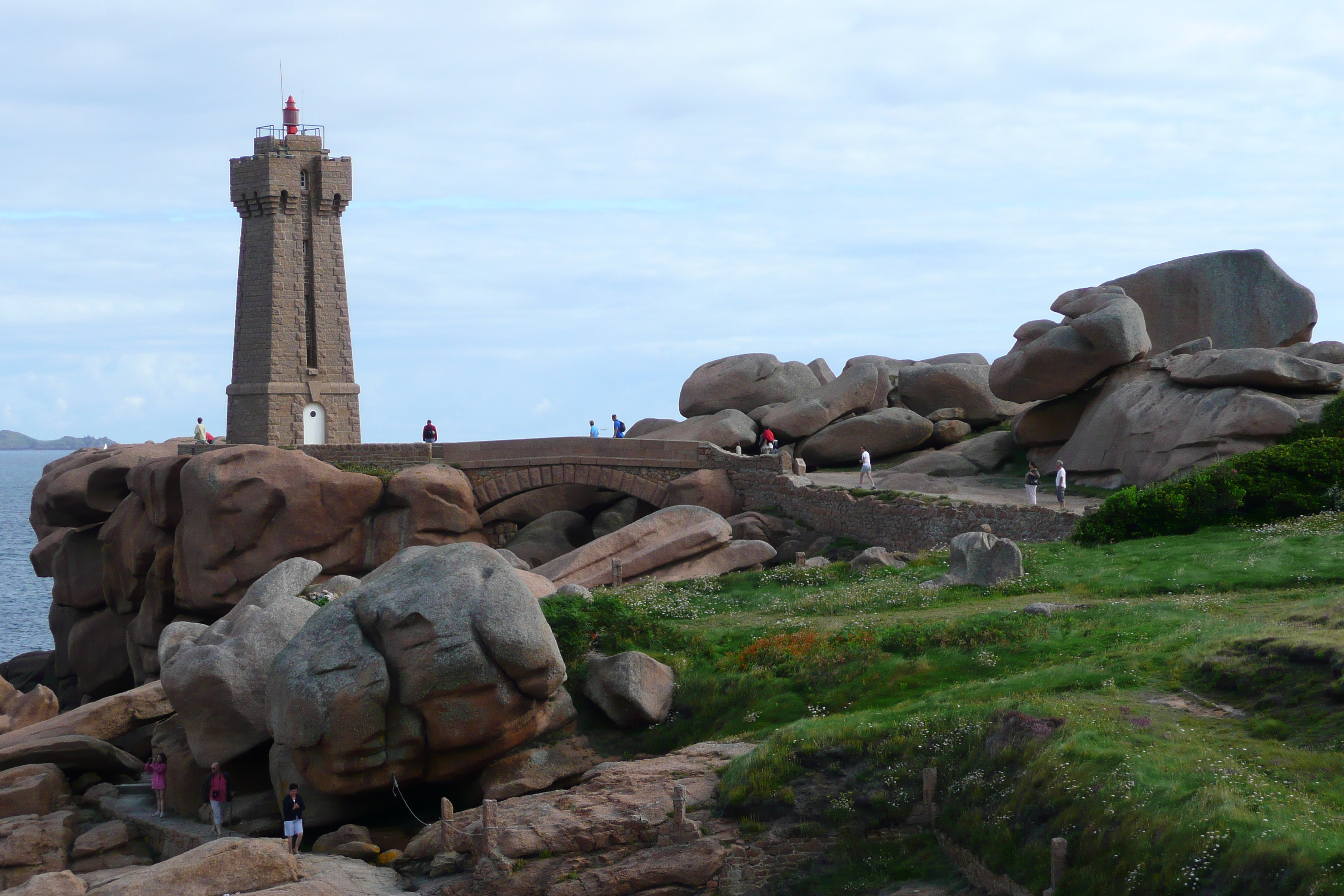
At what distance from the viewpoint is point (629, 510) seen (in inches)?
1754

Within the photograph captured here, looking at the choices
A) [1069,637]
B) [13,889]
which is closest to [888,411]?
[1069,637]

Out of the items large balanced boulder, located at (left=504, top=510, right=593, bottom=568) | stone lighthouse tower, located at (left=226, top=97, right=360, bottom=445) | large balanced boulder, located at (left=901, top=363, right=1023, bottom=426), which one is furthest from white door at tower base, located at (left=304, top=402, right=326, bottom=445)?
large balanced boulder, located at (left=901, top=363, right=1023, bottom=426)

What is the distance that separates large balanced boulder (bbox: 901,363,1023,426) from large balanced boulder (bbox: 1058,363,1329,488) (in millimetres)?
7558

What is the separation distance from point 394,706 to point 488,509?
23.9 metres

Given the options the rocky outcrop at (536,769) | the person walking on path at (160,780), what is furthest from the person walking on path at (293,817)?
the person walking on path at (160,780)

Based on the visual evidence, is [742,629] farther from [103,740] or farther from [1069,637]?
[103,740]

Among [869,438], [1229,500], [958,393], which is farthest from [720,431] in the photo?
[1229,500]

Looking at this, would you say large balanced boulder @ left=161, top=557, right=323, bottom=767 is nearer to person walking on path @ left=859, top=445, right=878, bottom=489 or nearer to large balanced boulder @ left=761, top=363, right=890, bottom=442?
person walking on path @ left=859, top=445, right=878, bottom=489

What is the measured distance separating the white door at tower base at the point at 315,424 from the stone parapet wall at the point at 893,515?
57.9 ft

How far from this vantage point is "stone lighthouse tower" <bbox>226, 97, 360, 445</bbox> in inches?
1898

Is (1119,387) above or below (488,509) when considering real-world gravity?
above

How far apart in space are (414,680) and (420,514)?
20.6 metres

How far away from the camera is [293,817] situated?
70.1ft

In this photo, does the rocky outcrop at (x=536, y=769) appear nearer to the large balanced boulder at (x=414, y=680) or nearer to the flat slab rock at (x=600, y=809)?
the large balanced boulder at (x=414, y=680)
